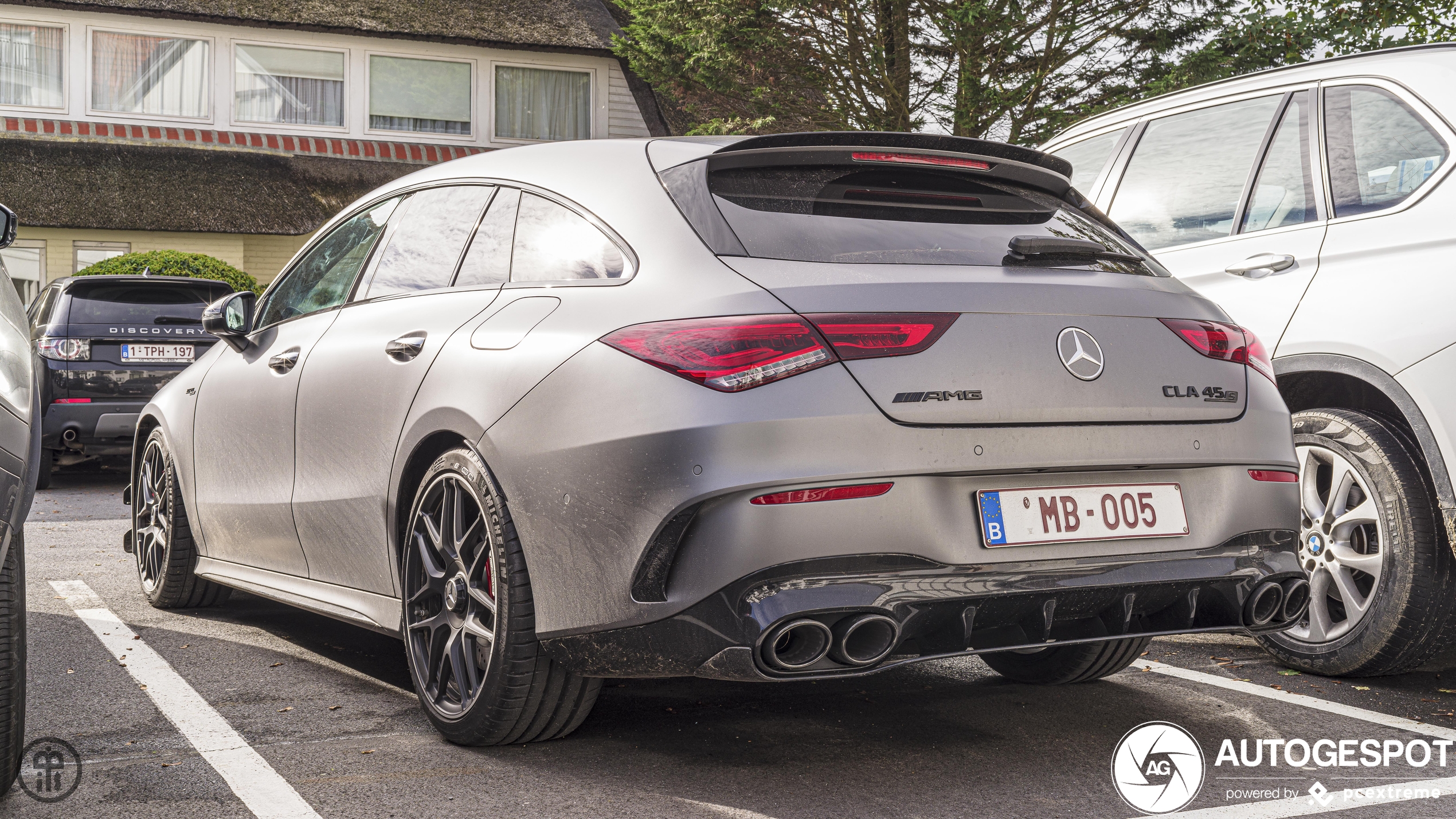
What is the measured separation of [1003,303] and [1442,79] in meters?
2.20

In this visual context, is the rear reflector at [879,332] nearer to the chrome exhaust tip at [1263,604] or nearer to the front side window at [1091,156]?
the chrome exhaust tip at [1263,604]

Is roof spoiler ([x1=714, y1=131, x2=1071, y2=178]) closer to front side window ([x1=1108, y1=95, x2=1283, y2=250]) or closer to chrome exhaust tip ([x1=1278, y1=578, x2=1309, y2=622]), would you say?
chrome exhaust tip ([x1=1278, y1=578, x2=1309, y2=622])

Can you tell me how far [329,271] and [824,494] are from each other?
2.57 meters

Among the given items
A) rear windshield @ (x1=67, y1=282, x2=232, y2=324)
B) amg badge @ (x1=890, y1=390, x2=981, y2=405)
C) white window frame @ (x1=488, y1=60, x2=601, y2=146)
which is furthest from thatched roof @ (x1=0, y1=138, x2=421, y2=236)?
amg badge @ (x1=890, y1=390, x2=981, y2=405)

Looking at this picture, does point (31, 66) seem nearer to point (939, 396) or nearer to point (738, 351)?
point (738, 351)

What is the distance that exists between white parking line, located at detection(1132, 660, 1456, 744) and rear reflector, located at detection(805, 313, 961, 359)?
198 centimetres

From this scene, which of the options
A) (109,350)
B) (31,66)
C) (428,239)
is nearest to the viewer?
(428,239)

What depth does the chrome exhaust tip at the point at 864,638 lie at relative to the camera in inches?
117

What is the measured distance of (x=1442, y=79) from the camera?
4.45m

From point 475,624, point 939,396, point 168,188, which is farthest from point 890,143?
point 168,188

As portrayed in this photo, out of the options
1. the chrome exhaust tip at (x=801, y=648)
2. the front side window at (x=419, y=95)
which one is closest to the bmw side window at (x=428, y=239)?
the chrome exhaust tip at (x=801, y=648)

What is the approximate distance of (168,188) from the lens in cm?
2214

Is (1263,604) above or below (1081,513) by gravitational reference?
below

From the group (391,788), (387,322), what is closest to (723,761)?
(391,788)
